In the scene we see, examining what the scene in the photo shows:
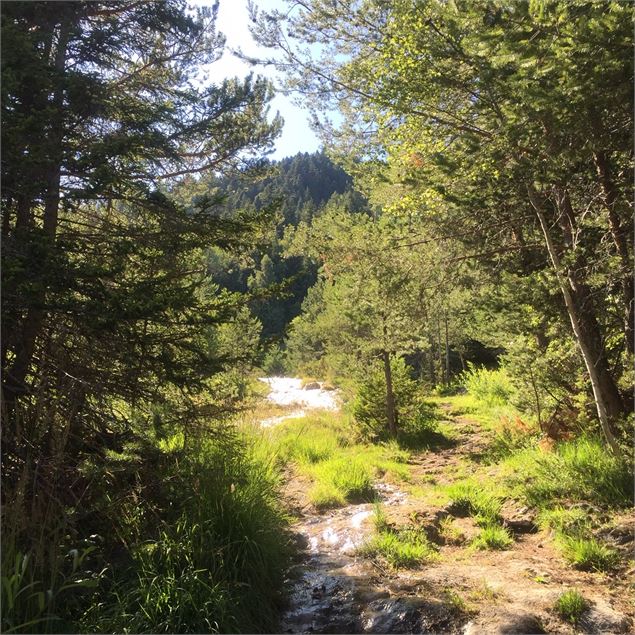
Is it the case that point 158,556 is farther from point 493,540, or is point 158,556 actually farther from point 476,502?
point 476,502

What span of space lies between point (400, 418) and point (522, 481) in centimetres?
630

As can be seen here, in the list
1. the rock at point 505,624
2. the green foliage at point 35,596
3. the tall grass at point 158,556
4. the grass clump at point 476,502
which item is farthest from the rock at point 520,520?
the green foliage at point 35,596

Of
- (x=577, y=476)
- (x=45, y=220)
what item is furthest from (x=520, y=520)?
(x=45, y=220)

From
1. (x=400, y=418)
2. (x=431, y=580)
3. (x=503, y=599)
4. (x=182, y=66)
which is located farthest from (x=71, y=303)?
(x=400, y=418)

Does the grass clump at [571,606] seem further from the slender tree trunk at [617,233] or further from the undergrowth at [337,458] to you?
the undergrowth at [337,458]

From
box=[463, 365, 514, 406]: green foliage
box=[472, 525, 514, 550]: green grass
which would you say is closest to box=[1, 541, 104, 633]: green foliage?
box=[472, 525, 514, 550]: green grass

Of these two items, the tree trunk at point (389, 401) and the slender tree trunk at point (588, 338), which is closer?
the slender tree trunk at point (588, 338)

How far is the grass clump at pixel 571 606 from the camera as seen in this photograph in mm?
3115

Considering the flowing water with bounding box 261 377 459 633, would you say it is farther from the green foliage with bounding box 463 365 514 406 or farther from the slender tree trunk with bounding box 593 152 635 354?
the green foliage with bounding box 463 365 514 406

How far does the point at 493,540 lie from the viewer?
475cm

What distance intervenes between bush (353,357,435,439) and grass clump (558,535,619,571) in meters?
7.71

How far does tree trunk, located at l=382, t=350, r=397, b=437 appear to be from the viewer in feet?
38.6

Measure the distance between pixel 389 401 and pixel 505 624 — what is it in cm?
880

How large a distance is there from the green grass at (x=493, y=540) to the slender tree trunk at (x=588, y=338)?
6.28 ft
